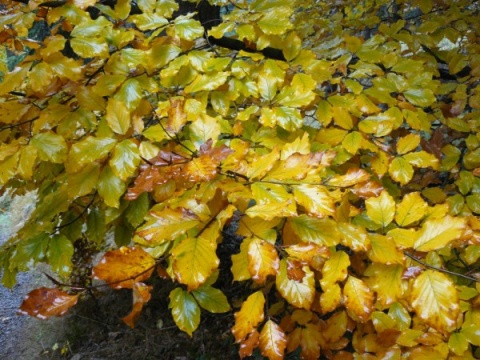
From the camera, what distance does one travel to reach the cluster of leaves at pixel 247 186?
0.73 m

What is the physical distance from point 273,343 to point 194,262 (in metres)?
0.31

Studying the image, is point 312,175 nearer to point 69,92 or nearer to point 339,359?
point 339,359

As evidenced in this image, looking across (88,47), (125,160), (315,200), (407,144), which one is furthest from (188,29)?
(407,144)

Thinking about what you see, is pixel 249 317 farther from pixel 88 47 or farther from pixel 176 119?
pixel 88 47

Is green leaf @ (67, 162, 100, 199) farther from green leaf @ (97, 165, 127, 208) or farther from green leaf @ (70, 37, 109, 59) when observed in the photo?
green leaf @ (70, 37, 109, 59)

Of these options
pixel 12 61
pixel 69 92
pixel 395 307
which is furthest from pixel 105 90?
pixel 12 61

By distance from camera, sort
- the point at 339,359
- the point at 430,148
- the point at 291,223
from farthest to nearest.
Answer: the point at 430,148 < the point at 339,359 < the point at 291,223

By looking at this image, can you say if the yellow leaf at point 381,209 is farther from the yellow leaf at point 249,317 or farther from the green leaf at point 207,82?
the green leaf at point 207,82

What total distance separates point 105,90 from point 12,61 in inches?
335

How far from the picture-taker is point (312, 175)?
805 millimetres

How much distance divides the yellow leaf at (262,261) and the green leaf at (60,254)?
64 cm

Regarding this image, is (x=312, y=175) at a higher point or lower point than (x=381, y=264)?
higher

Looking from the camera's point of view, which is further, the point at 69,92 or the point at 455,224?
the point at 69,92

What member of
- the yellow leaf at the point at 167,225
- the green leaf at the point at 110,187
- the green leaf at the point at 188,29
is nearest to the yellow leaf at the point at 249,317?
the yellow leaf at the point at 167,225
